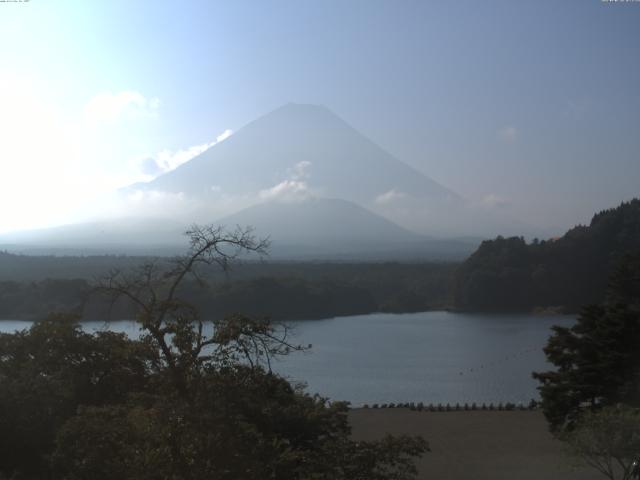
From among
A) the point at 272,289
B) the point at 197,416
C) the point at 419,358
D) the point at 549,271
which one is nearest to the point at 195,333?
the point at 197,416

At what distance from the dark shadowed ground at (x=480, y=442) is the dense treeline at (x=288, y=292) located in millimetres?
4650

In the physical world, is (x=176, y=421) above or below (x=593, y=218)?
below

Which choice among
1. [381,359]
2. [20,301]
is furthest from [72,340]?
[20,301]

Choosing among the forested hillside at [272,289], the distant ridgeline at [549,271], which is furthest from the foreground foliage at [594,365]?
the distant ridgeline at [549,271]

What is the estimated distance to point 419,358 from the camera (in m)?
17.2

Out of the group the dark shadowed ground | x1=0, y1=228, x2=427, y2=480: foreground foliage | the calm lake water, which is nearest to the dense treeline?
the calm lake water

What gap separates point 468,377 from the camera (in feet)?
48.3

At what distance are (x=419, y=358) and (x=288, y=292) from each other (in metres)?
8.71

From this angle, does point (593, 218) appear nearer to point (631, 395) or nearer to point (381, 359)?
point (381, 359)

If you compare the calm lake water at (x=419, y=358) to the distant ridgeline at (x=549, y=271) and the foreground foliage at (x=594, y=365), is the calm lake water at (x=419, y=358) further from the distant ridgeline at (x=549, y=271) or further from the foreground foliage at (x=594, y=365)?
the foreground foliage at (x=594, y=365)

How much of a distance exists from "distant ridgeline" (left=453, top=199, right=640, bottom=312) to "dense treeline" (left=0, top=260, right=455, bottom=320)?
8.69ft

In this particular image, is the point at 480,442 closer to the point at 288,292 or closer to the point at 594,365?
the point at 594,365

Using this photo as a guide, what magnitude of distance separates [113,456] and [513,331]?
21233mm

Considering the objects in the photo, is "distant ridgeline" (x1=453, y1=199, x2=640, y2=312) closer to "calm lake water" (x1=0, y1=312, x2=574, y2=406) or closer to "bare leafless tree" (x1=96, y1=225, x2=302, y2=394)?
"calm lake water" (x1=0, y1=312, x2=574, y2=406)
